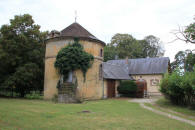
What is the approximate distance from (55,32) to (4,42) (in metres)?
7.76

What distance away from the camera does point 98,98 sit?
24047mm

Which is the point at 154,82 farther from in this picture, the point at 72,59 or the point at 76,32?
the point at 72,59

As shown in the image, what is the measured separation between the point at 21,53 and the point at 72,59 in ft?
32.2

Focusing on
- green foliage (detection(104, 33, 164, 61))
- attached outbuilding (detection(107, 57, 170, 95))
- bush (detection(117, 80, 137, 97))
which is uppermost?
green foliage (detection(104, 33, 164, 61))

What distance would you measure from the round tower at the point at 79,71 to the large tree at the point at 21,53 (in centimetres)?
394

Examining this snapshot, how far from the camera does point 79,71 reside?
2241 cm

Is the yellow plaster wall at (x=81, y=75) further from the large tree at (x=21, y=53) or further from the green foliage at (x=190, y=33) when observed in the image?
the green foliage at (x=190, y=33)

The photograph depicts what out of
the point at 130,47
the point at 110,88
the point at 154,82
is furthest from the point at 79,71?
the point at 130,47

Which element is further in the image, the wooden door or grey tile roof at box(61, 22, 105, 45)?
the wooden door

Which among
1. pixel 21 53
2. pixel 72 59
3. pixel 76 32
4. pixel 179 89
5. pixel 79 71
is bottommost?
pixel 179 89

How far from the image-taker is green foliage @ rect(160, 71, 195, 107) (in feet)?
50.0

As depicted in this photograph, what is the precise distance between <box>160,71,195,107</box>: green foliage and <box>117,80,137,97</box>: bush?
9561mm

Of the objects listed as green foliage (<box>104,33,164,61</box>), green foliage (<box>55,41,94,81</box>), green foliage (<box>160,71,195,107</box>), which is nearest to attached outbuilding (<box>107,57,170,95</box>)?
green foliage (<box>104,33,164,61</box>)

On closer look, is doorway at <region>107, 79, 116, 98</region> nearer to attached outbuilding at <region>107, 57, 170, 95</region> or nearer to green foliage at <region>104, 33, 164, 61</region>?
attached outbuilding at <region>107, 57, 170, 95</region>
